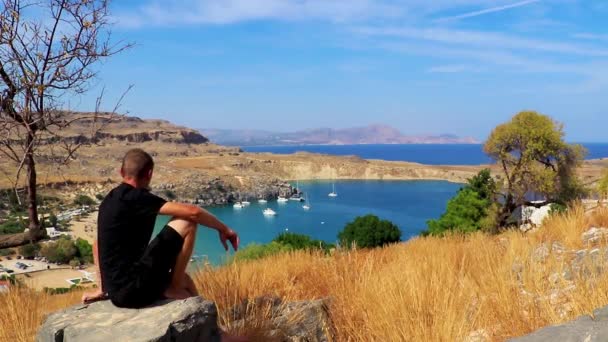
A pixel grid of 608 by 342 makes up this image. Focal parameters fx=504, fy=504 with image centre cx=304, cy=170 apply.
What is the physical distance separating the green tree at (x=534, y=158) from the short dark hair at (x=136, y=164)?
2462 centimetres

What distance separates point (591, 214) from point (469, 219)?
59.3 ft

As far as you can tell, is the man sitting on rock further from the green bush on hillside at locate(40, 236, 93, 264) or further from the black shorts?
the green bush on hillside at locate(40, 236, 93, 264)

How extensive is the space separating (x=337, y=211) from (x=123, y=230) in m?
82.4

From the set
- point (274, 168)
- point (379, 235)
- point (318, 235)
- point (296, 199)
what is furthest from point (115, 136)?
point (379, 235)

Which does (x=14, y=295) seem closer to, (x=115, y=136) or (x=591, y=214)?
(x=591, y=214)

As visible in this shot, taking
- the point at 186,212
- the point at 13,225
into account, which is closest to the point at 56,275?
the point at 13,225

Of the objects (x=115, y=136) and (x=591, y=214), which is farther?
(x=115, y=136)

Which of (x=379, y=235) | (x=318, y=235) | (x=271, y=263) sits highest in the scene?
(x=271, y=263)

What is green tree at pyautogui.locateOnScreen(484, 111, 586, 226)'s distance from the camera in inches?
989

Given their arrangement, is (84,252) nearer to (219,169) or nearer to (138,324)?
(138,324)

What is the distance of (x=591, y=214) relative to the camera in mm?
9672

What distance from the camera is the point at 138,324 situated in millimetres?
3168

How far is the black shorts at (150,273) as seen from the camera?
3.38 metres

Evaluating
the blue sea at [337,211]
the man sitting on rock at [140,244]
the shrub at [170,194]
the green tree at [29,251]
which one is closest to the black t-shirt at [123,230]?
the man sitting on rock at [140,244]
